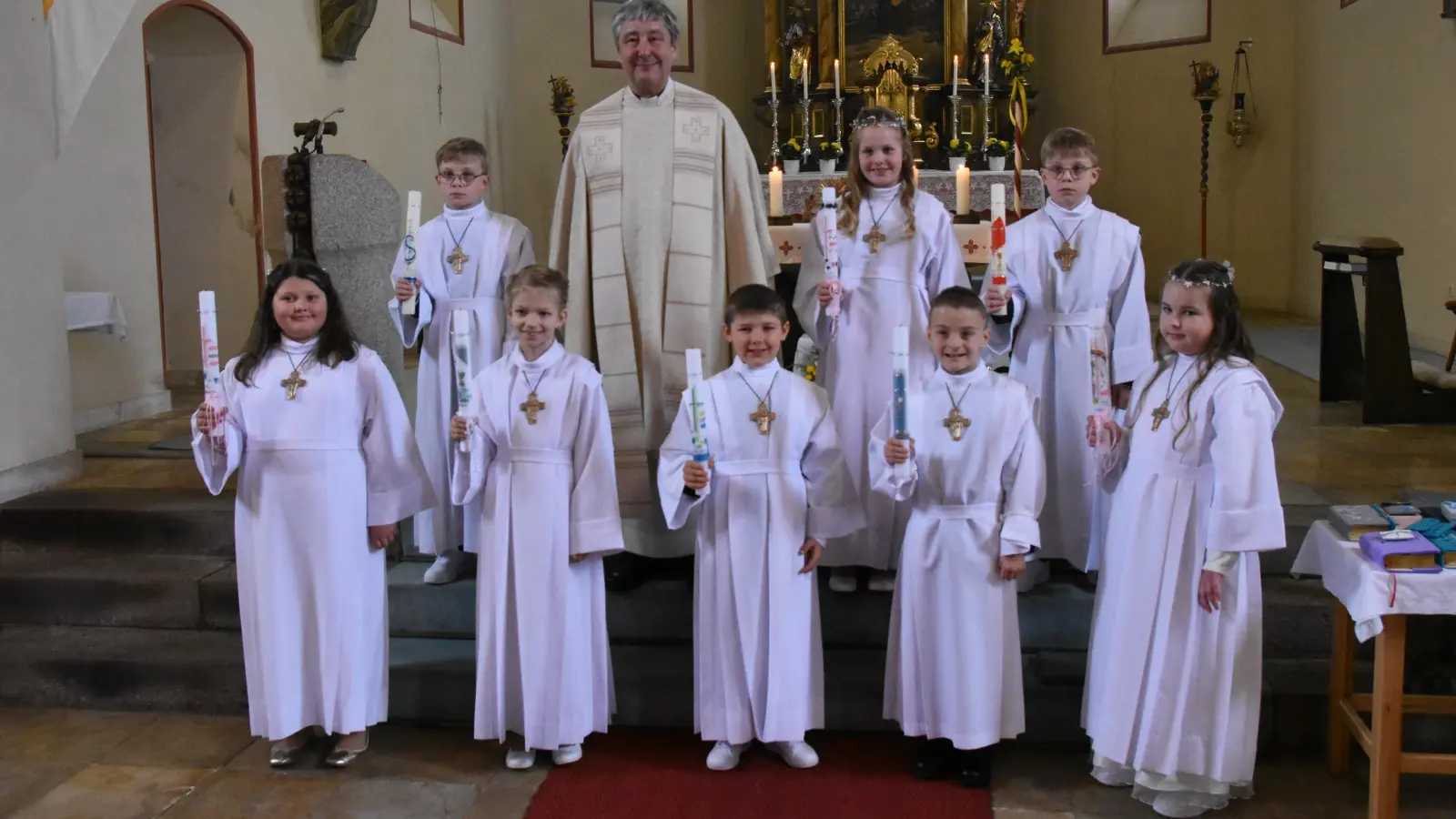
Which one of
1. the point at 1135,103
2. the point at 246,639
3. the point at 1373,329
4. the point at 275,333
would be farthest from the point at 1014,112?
the point at 1135,103

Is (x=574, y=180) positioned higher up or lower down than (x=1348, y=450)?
higher up

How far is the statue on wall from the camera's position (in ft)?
26.9

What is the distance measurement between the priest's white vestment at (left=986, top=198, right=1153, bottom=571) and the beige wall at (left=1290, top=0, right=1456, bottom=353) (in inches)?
219

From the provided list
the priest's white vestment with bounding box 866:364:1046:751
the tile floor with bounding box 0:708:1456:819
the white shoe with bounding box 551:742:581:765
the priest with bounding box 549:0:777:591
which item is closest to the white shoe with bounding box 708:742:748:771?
the tile floor with bounding box 0:708:1456:819

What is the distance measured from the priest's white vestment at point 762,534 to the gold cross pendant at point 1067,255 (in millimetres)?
1000

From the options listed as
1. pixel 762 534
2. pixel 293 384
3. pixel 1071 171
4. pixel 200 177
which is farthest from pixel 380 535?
pixel 200 177

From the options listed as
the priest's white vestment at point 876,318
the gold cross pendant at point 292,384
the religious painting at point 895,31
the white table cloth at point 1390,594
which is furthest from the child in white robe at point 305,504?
the religious painting at point 895,31

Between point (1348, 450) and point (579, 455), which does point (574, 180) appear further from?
point (1348, 450)

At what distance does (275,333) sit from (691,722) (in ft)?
5.67

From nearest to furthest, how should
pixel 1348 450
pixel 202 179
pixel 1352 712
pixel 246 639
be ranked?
1. pixel 1352 712
2. pixel 246 639
3. pixel 1348 450
4. pixel 202 179

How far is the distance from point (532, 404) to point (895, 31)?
9.02 meters

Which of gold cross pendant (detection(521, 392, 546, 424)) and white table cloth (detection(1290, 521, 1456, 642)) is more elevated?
gold cross pendant (detection(521, 392, 546, 424))

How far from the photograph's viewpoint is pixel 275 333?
391cm

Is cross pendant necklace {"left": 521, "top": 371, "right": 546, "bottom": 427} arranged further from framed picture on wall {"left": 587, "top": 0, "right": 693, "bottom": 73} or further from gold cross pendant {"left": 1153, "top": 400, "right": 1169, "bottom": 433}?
framed picture on wall {"left": 587, "top": 0, "right": 693, "bottom": 73}
